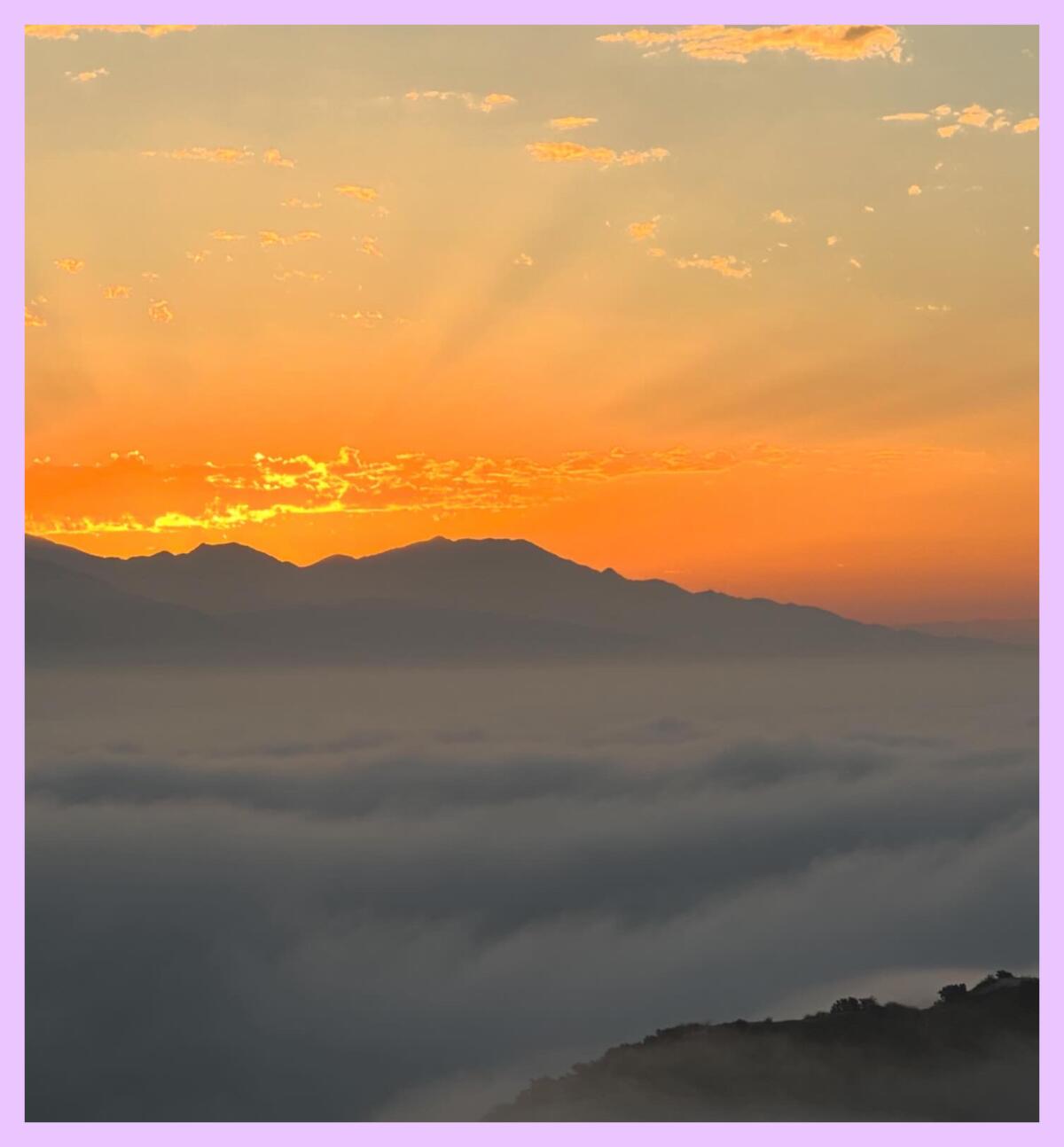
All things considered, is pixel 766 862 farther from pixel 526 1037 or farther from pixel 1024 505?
pixel 1024 505

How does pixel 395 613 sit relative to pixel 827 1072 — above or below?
above

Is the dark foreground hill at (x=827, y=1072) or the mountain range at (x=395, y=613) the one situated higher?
the mountain range at (x=395, y=613)

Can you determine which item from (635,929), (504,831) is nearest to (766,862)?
(635,929)

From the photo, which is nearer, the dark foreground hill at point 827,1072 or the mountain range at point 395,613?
the dark foreground hill at point 827,1072

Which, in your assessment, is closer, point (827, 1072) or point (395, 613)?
point (827, 1072)
